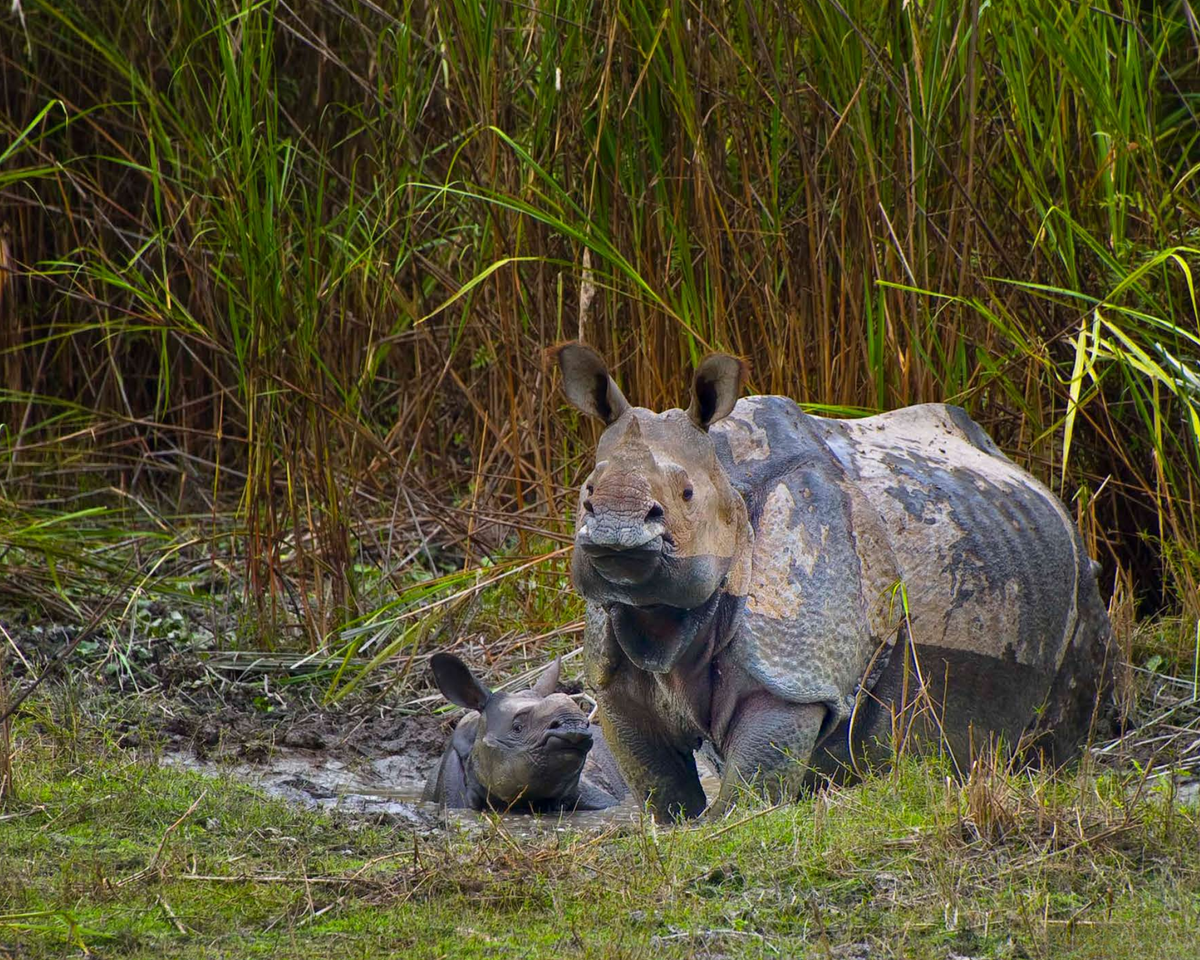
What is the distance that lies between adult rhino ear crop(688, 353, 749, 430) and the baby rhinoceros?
4.32ft

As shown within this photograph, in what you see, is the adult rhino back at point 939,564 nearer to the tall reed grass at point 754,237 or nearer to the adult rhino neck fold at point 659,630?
the adult rhino neck fold at point 659,630

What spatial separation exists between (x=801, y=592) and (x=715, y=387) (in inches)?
20.7

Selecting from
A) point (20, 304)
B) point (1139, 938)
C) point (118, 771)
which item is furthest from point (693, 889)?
point (20, 304)

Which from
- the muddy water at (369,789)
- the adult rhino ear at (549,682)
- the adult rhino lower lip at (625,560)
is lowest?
the muddy water at (369,789)

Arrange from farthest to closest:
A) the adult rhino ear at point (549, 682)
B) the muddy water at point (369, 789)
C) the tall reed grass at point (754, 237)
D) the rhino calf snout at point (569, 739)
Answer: the adult rhino ear at point (549, 682)
the tall reed grass at point (754, 237)
the rhino calf snout at point (569, 739)
the muddy water at point (369, 789)

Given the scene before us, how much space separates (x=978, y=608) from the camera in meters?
4.55

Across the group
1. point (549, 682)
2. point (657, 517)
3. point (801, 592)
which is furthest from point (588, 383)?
point (549, 682)

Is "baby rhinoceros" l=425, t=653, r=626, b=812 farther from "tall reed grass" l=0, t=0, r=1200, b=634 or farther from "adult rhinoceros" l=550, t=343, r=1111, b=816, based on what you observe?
"tall reed grass" l=0, t=0, r=1200, b=634

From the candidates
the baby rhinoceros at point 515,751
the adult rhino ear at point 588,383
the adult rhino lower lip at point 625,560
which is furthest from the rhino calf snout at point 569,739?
the adult rhino lower lip at point 625,560

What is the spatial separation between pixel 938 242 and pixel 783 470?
1.41 meters

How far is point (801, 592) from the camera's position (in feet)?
14.2

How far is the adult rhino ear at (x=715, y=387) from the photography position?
4.29 m

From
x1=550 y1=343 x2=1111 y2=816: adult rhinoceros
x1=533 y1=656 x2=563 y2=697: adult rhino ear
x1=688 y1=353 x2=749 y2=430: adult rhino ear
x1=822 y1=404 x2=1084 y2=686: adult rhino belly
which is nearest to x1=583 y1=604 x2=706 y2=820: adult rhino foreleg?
x1=550 y1=343 x2=1111 y2=816: adult rhinoceros

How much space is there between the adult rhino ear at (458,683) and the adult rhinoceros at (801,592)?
0.97m
